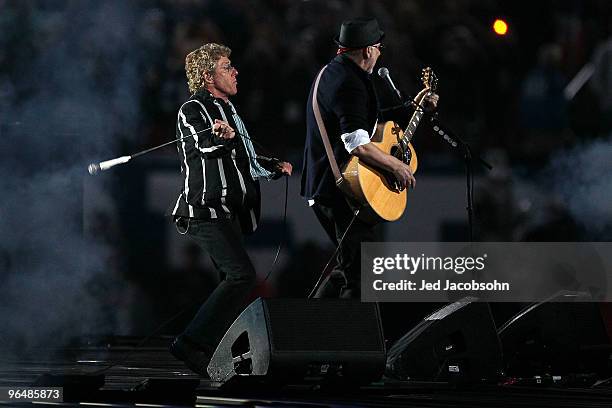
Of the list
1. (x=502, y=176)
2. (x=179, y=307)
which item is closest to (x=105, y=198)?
(x=179, y=307)

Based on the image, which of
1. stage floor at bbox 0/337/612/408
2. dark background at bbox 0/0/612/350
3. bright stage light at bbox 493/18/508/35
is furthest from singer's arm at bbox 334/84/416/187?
bright stage light at bbox 493/18/508/35

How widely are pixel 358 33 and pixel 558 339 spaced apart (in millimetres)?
1511

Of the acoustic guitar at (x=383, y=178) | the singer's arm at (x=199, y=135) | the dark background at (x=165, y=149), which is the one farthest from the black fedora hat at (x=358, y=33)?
the dark background at (x=165, y=149)

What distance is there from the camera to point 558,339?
5.23 m

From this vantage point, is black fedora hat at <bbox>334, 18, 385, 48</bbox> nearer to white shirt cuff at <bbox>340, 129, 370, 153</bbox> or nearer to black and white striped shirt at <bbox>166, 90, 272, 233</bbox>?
white shirt cuff at <bbox>340, 129, 370, 153</bbox>

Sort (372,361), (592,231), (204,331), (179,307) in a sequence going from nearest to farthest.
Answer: (372,361)
(204,331)
(592,231)
(179,307)

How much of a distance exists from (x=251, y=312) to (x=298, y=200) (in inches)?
116

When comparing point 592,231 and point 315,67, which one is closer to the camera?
point 592,231

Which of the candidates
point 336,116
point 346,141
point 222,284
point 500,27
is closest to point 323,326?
point 222,284

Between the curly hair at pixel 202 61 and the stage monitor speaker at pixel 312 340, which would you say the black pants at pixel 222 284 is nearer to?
the stage monitor speaker at pixel 312 340

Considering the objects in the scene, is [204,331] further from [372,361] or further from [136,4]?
[136,4]

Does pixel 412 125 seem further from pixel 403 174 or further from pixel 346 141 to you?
pixel 346 141

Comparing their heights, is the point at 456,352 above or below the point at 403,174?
below

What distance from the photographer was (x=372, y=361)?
181 inches
